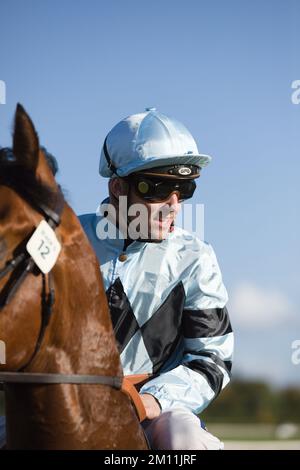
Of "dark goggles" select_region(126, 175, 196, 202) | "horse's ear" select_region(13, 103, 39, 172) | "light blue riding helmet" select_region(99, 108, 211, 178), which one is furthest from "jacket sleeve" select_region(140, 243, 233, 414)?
"horse's ear" select_region(13, 103, 39, 172)

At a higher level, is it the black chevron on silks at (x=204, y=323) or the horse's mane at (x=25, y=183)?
the horse's mane at (x=25, y=183)

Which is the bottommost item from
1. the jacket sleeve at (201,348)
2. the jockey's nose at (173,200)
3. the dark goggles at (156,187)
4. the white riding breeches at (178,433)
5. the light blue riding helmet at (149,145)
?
the white riding breeches at (178,433)

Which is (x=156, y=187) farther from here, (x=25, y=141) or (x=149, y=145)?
(x=25, y=141)

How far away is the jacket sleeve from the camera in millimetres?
3105

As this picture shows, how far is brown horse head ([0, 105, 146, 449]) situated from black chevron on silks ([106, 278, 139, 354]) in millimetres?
557

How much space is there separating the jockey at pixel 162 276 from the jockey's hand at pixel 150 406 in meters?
0.11

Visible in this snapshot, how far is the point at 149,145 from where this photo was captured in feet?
10.8

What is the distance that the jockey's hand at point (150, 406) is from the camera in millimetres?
2994

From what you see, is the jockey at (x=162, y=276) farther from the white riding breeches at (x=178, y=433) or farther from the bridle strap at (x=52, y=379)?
the bridle strap at (x=52, y=379)

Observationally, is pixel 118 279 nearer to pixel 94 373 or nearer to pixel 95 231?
pixel 95 231

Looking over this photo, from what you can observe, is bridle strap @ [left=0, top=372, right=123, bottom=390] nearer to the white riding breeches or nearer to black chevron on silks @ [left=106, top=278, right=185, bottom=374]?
the white riding breeches

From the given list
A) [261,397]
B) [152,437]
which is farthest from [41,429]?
[261,397]

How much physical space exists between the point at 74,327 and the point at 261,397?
3686cm

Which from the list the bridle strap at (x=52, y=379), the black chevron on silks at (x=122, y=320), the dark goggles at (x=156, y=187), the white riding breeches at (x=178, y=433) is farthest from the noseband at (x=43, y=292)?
the dark goggles at (x=156, y=187)
